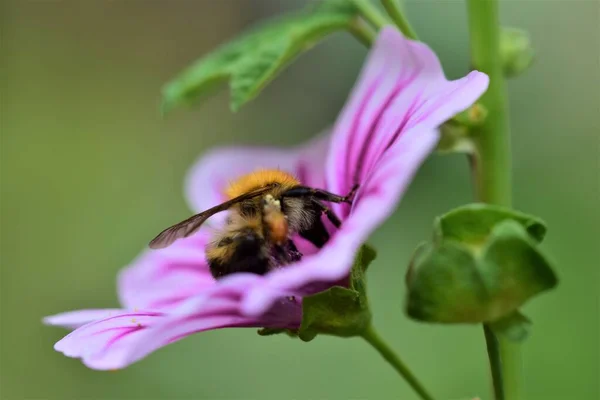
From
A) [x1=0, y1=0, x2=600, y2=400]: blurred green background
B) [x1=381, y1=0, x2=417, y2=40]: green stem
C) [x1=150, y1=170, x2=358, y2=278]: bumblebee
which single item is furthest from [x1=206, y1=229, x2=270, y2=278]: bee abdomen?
[x1=0, y1=0, x2=600, y2=400]: blurred green background

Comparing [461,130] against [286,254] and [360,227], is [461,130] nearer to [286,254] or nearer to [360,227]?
[286,254]

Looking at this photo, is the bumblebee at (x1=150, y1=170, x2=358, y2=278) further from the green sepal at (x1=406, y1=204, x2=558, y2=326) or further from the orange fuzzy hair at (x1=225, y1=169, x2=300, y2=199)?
the green sepal at (x1=406, y1=204, x2=558, y2=326)

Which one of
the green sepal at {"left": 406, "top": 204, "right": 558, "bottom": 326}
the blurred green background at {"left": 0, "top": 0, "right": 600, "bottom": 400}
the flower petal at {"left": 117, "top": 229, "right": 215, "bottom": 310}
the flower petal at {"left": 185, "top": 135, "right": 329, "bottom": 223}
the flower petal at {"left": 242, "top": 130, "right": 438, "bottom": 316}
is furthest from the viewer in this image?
the blurred green background at {"left": 0, "top": 0, "right": 600, "bottom": 400}

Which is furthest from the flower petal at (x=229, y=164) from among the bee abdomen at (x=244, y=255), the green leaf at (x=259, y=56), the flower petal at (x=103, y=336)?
the flower petal at (x=103, y=336)

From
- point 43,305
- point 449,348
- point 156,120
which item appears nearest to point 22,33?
point 156,120

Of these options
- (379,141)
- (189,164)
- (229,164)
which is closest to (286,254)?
(379,141)

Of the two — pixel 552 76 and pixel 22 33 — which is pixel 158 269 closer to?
pixel 552 76

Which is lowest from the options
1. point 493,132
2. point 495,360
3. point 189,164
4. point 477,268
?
point 495,360
